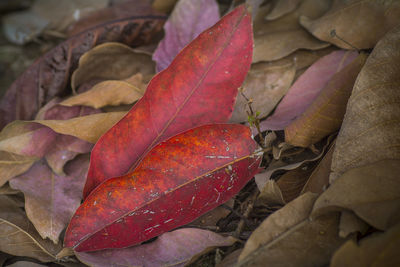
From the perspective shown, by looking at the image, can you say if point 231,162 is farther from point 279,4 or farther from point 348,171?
point 279,4

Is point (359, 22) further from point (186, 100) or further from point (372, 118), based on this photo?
point (186, 100)

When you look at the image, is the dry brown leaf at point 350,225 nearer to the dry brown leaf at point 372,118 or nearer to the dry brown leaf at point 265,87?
the dry brown leaf at point 372,118

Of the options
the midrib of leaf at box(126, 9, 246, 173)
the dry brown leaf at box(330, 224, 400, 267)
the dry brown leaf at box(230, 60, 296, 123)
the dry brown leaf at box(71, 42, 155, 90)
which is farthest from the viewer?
→ the dry brown leaf at box(71, 42, 155, 90)

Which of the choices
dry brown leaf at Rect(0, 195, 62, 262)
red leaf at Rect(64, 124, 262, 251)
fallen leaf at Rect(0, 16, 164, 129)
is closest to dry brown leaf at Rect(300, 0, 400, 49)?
red leaf at Rect(64, 124, 262, 251)

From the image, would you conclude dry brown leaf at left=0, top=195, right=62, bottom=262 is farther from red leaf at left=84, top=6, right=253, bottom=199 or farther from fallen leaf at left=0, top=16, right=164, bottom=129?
fallen leaf at left=0, top=16, right=164, bottom=129

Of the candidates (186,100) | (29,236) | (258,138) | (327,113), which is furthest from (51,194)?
(327,113)

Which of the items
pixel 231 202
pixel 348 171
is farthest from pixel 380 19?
pixel 231 202
